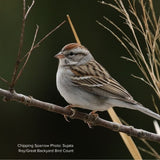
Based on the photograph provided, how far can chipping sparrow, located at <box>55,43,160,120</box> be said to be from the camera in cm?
173

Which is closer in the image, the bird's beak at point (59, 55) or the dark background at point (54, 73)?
the bird's beak at point (59, 55)

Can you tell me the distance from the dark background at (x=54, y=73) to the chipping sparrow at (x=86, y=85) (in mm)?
1648

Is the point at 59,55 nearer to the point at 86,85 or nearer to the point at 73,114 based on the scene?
the point at 86,85

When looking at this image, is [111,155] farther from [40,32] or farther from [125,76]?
[40,32]

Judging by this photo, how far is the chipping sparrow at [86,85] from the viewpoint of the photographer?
1732 millimetres

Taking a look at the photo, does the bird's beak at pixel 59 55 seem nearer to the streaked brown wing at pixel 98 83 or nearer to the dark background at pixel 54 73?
the streaked brown wing at pixel 98 83

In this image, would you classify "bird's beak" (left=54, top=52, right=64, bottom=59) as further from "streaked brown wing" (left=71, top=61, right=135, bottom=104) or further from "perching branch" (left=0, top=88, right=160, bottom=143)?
"perching branch" (left=0, top=88, right=160, bottom=143)

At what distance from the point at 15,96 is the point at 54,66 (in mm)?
2583

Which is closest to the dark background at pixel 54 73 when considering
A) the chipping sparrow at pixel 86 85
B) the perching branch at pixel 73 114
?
the chipping sparrow at pixel 86 85

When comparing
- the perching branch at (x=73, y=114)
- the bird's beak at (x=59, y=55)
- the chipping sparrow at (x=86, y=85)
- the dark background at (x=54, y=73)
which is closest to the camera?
the perching branch at (x=73, y=114)

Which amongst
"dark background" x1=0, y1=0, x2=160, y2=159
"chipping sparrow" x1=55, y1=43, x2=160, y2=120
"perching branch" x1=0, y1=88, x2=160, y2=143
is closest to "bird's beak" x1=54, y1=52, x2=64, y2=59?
"chipping sparrow" x1=55, y1=43, x2=160, y2=120

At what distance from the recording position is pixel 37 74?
389 centimetres

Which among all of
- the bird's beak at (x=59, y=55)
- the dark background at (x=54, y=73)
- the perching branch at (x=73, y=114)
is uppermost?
the dark background at (x=54, y=73)

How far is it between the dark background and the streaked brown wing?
1.70 m
